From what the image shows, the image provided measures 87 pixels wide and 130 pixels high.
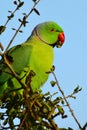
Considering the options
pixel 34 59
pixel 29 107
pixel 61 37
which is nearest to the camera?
pixel 29 107

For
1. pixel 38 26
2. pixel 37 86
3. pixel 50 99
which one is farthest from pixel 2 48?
pixel 38 26

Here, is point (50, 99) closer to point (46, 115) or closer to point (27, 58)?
point (46, 115)

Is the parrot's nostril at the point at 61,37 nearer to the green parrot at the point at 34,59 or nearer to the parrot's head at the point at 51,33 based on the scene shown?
the parrot's head at the point at 51,33

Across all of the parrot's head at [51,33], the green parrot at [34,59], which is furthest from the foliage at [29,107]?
the parrot's head at [51,33]

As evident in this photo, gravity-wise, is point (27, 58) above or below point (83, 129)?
above

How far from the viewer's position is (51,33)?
5.68 meters

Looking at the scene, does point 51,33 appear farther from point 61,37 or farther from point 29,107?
point 29,107

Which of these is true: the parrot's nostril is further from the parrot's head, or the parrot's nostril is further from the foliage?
the foliage

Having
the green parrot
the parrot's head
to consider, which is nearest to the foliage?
the green parrot

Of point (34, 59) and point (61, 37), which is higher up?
point (61, 37)

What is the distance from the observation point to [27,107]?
195 centimetres

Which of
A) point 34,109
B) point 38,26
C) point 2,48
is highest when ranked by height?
point 38,26

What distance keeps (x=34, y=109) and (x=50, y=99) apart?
19.3 inches

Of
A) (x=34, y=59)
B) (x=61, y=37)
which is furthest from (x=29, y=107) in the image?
(x=61, y=37)
